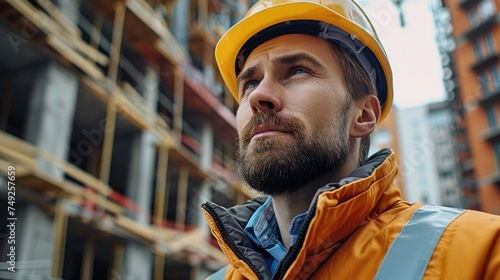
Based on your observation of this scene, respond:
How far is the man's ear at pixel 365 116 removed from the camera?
6.30 ft

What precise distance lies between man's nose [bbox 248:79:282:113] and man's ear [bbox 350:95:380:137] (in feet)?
1.23

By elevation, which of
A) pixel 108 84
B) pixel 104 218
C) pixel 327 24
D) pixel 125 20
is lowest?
pixel 104 218

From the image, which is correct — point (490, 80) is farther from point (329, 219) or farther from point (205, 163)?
point (329, 219)

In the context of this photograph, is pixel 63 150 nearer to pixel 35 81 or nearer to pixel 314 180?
pixel 35 81

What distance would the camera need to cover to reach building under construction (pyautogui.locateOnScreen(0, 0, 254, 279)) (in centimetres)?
855

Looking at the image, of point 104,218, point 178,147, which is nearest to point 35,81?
point 104,218

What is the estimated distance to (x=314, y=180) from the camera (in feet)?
5.72

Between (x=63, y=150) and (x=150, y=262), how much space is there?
175 inches

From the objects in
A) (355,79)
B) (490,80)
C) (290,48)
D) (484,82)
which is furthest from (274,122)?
(484,82)

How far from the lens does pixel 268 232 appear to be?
1831mm

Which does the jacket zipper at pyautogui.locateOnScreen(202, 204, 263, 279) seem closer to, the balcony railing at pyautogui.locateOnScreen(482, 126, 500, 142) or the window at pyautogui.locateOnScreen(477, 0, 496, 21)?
the balcony railing at pyautogui.locateOnScreen(482, 126, 500, 142)

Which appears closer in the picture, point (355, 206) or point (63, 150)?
point (355, 206)

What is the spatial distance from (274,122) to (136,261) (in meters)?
11.3

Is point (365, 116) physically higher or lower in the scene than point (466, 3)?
lower
